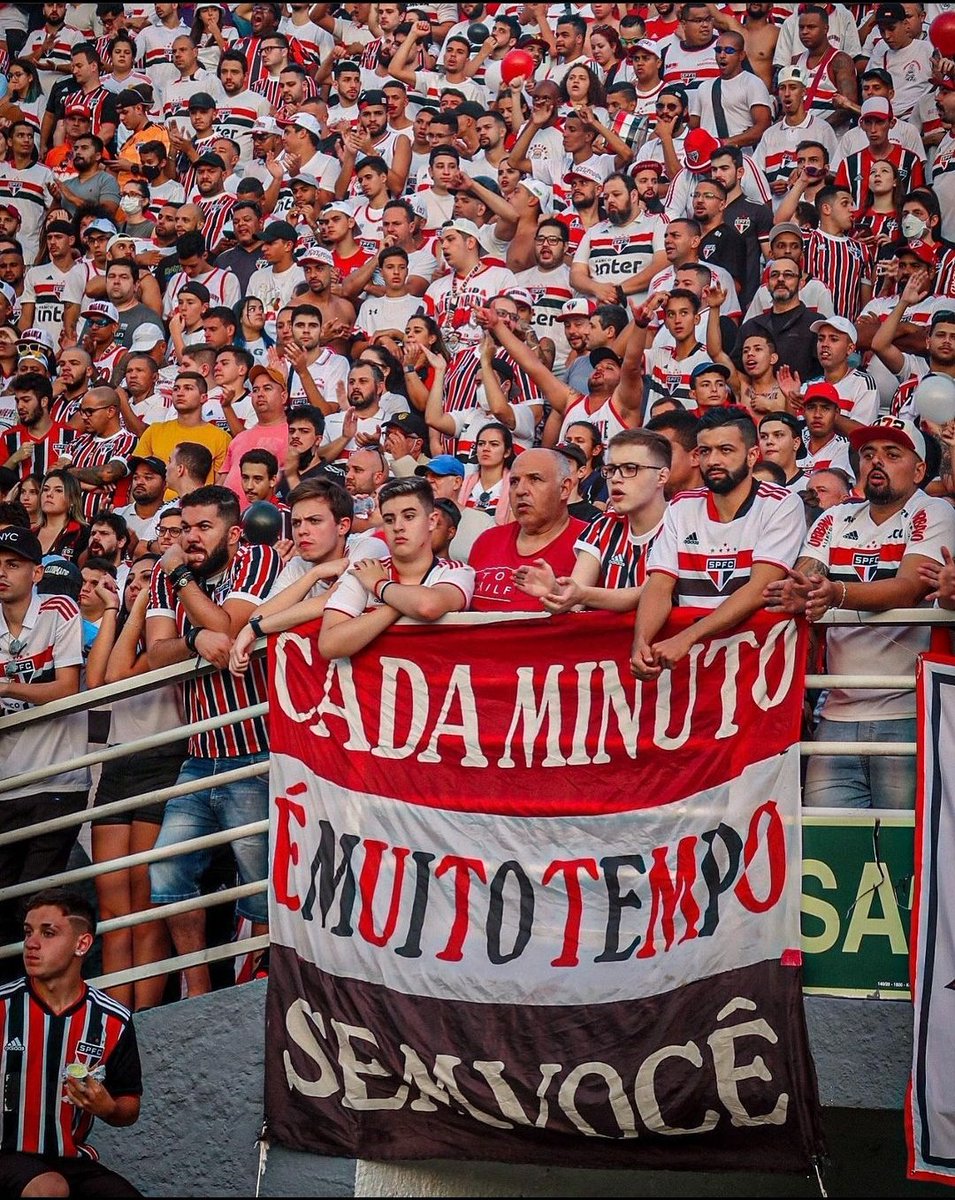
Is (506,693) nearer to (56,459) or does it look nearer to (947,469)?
(947,469)

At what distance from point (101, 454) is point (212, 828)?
522 centimetres

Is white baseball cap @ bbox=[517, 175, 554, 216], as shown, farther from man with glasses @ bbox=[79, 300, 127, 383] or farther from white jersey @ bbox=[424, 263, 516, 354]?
man with glasses @ bbox=[79, 300, 127, 383]

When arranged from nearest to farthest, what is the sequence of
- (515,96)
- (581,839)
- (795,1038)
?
1. (795,1038)
2. (581,839)
3. (515,96)

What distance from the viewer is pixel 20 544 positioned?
290 inches

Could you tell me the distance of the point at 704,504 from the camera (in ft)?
19.9

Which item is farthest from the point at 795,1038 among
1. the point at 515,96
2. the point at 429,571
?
the point at 515,96

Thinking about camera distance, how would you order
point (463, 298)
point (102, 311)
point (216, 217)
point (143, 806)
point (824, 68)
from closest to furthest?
point (143, 806)
point (463, 298)
point (824, 68)
point (102, 311)
point (216, 217)

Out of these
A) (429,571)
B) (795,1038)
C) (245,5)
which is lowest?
(795,1038)

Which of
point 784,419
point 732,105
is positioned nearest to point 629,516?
point 784,419

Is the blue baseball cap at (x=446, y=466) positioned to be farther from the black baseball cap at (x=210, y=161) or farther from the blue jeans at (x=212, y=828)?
the black baseball cap at (x=210, y=161)

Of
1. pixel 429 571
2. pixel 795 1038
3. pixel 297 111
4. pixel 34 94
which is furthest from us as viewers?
pixel 34 94

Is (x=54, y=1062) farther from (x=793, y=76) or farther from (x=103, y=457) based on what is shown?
(x=793, y=76)

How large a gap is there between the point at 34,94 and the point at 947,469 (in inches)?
506

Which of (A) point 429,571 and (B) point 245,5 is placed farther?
(B) point 245,5
